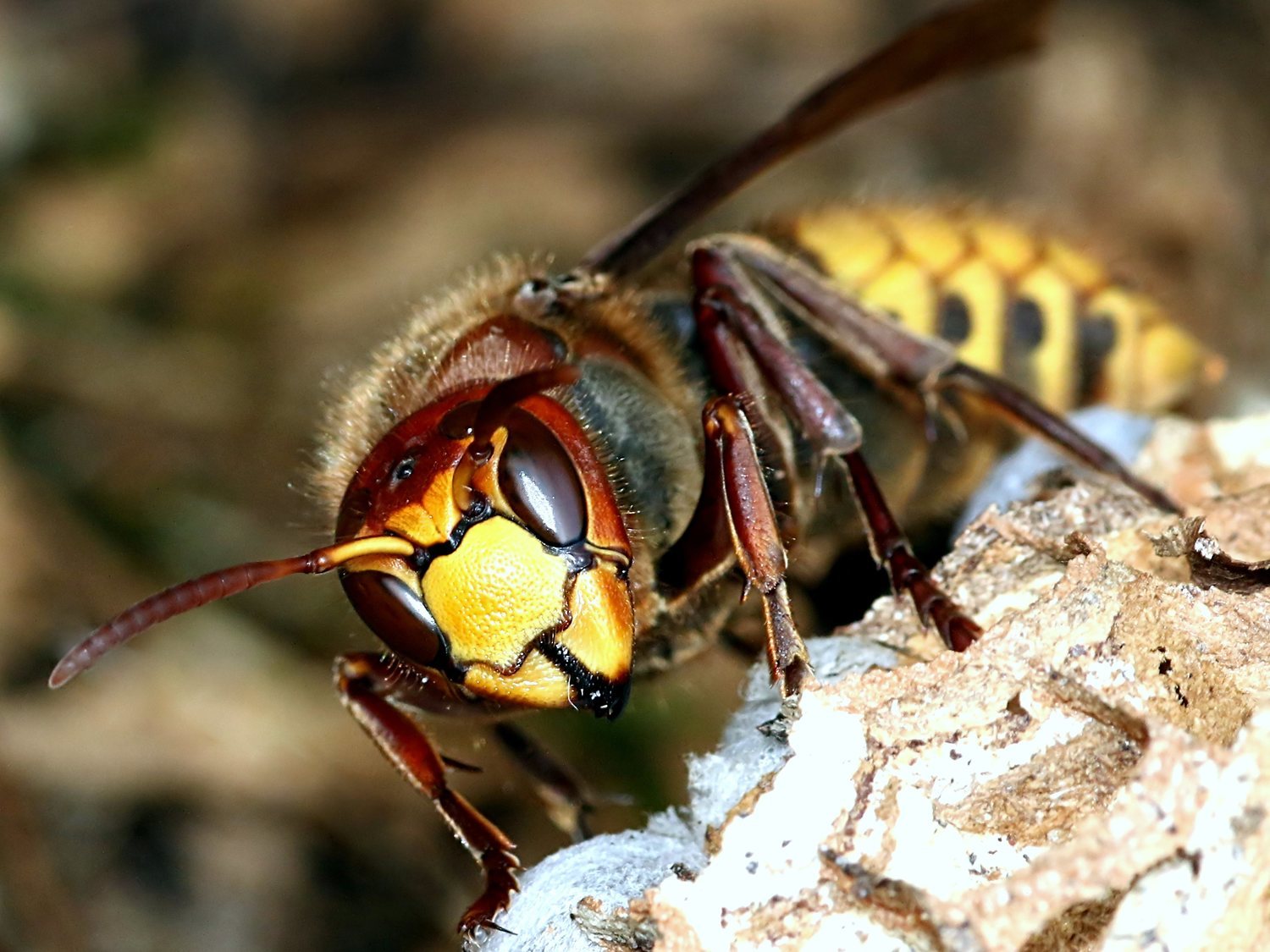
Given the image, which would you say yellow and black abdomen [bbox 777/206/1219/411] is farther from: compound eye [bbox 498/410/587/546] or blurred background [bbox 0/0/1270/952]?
compound eye [bbox 498/410/587/546]

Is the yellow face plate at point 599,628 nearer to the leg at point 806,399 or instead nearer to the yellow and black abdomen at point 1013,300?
the leg at point 806,399

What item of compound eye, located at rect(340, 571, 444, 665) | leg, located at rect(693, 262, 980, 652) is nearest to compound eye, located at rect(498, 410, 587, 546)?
compound eye, located at rect(340, 571, 444, 665)

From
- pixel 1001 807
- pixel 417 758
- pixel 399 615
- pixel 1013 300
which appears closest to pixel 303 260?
pixel 1013 300

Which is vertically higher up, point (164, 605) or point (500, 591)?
point (164, 605)

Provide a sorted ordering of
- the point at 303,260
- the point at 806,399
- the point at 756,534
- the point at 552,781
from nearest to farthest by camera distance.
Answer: the point at 756,534 → the point at 806,399 → the point at 552,781 → the point at 303,260

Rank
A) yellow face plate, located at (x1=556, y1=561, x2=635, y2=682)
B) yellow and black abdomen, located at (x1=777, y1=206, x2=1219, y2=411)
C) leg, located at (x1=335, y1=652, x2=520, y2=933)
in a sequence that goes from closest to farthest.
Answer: yellow face plate, located at (x1=556, y1=561, x2=635, y2=682), leg, located at (x1=335, y1=652, x2=520, y2=933), yellow and black abdomen, located at (x1=777, y1=206, x2=1219, y2=411)

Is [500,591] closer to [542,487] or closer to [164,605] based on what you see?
[542,487]
